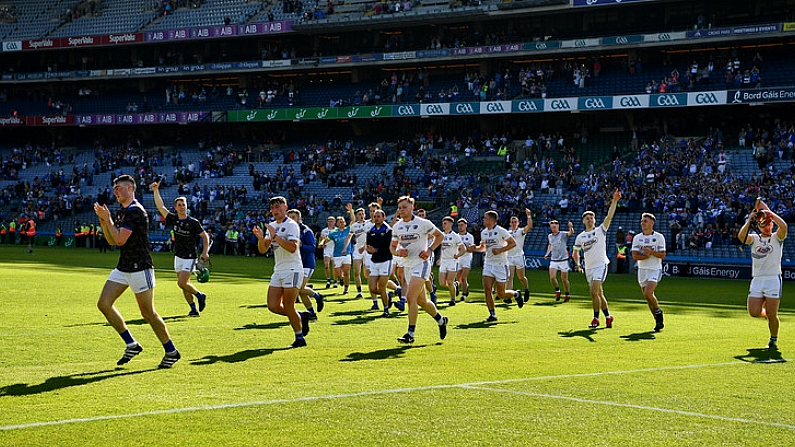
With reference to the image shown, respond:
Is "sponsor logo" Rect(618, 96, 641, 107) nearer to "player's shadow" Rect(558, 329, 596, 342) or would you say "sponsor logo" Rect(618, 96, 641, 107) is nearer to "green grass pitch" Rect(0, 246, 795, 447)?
"green grass pitch" Rect(0, 246, 795, 447)

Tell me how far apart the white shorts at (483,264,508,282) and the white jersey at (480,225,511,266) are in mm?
65

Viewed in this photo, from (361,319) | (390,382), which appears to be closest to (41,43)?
(361,319)

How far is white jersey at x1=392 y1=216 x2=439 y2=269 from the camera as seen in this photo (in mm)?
15359

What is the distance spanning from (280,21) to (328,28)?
3.42 m

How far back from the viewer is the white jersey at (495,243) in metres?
20.1

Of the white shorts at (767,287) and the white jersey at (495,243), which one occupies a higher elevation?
the white jersey at (495,243)

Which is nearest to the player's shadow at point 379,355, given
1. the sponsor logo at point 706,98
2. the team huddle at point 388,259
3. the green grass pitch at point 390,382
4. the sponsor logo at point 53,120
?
the green grass pitch at point 390,382

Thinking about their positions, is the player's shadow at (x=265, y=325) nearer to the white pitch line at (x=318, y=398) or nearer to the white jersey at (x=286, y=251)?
the white jersey at (x=286, y=251)

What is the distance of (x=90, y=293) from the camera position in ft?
77.1

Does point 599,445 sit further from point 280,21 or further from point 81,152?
point 81,152

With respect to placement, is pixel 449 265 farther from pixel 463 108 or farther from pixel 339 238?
pixel 463 108

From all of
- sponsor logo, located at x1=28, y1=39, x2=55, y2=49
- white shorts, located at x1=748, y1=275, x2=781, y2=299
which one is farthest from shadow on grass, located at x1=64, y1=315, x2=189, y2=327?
sponsor logo, located at x1=28, y1=39, x2=55, y2=49

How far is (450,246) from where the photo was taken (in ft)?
76.9

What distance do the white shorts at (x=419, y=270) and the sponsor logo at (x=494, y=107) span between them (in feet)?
138
